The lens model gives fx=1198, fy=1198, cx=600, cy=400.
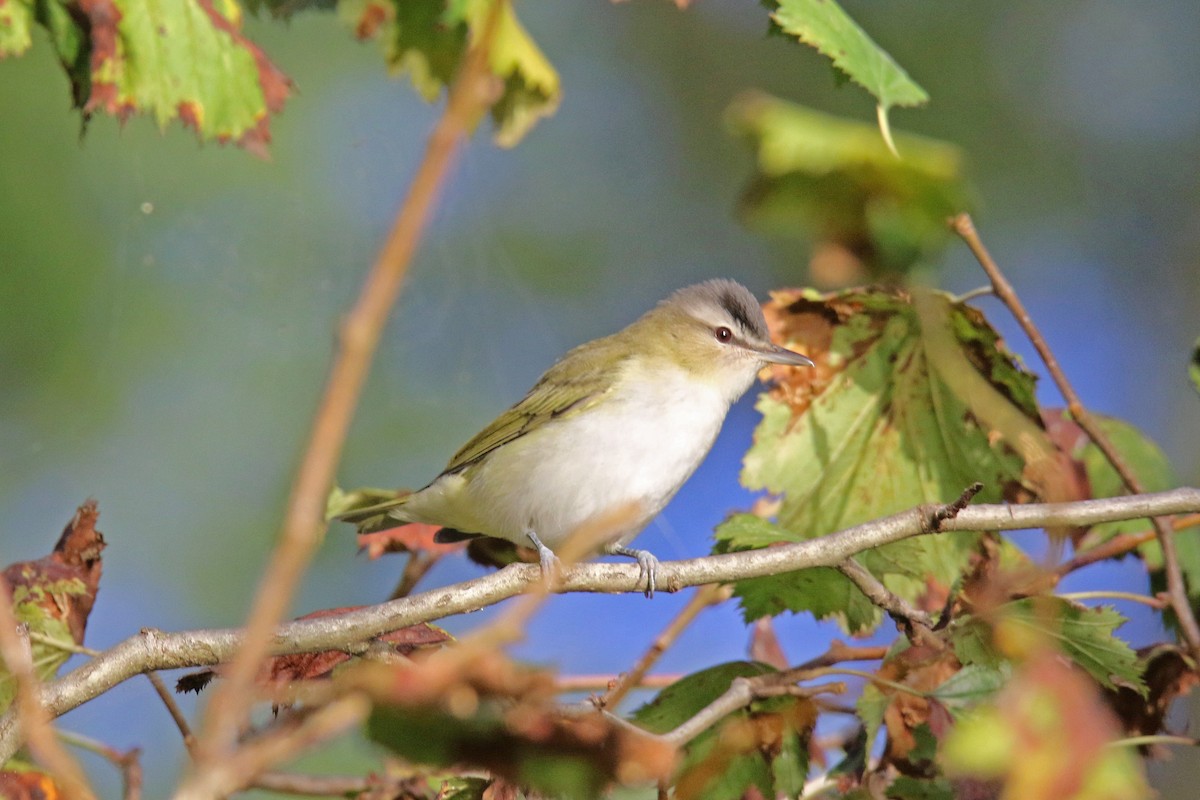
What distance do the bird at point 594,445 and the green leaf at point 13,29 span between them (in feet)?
5.46

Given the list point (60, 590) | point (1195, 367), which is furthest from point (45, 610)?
point (1195, 367)

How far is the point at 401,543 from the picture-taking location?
2914 millimetres

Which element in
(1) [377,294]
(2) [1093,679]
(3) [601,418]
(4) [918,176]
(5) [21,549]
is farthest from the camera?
(5) [21,549]

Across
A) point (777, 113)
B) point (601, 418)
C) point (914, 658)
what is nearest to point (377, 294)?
point (777, 113)

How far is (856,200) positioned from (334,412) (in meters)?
0.42

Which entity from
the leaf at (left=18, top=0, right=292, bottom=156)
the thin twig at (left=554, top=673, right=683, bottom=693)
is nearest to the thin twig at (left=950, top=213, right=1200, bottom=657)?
the thin twig at (left=554, top=673, right=683, bottom=693)

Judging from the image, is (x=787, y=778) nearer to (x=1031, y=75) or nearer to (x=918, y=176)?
(x=918, y=176)

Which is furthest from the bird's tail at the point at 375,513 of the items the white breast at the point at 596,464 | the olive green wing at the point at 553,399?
the olive green wing at the point at 553,399

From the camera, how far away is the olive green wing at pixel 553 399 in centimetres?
364

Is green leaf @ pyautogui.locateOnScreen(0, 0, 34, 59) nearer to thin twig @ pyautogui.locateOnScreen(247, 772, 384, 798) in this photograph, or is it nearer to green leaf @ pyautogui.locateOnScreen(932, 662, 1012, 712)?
thin twig @ pyautogui.locateOnScreen(247, 772, 384, 798)

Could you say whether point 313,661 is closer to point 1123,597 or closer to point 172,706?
point 172,706

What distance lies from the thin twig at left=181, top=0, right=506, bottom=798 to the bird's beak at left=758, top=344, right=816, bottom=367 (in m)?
2.18

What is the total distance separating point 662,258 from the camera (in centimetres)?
785

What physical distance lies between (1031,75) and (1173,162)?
113cm
